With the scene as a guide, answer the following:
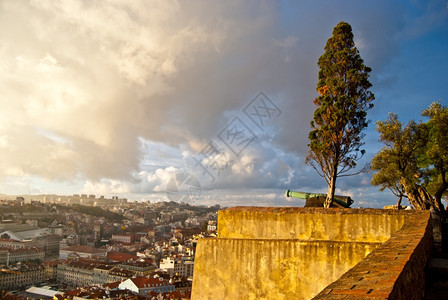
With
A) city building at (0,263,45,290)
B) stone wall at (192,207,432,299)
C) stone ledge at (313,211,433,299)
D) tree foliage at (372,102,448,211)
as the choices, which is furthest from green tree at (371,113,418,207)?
city building at (0,263,45,290)

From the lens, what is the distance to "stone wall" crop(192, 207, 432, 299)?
830 centimetres

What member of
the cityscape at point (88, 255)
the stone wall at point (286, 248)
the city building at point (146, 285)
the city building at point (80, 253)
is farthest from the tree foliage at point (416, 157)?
the city building at point (80, 253)

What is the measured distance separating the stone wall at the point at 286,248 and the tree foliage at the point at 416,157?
31.6 ft

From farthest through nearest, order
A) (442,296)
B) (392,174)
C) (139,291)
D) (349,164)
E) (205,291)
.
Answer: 1. (139,291)
2. (392,174)
3. (349,164)
4. (205,291)
5. (442,296)

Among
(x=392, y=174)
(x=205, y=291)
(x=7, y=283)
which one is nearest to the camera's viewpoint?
(x=205, y=291)

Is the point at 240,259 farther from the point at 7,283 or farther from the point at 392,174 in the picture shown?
the point at 7,283

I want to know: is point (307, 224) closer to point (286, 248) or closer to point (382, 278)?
point (286, 248)

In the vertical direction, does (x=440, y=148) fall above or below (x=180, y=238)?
above

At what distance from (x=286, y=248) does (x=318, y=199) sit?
744 cm

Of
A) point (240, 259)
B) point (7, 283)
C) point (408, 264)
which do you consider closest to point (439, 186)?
point (240, 259)

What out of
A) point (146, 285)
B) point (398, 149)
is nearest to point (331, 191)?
point (398, 149)

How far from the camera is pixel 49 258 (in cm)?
11619

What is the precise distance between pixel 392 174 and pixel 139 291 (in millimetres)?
55450

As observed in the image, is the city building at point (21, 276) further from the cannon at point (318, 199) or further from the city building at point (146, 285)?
the cannon at point (318, 199)
